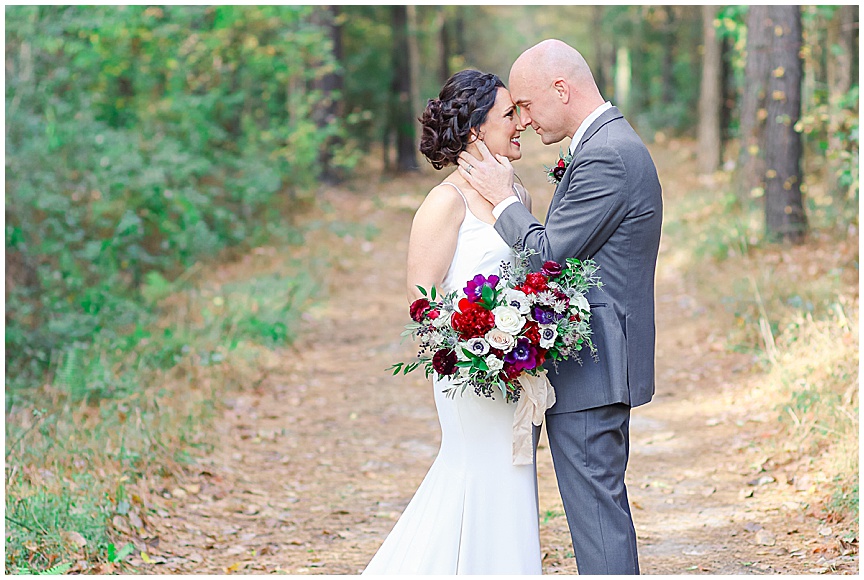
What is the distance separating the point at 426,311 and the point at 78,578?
83.6 inches

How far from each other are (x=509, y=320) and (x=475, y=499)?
88 cm

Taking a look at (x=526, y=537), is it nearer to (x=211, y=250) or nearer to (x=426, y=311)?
(x=426, y=311)

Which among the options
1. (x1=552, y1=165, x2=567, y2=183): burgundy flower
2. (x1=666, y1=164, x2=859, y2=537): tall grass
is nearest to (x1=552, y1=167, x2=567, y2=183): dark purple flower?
(x1=552, y1=165, x2=567, y2=183): burgundy flower

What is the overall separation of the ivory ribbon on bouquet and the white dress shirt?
62 cm

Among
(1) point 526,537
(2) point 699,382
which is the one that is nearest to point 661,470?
(2) point 699,382

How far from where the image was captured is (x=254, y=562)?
472cm

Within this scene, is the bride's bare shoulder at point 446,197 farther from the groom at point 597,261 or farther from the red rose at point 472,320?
the red rose at point 472,320

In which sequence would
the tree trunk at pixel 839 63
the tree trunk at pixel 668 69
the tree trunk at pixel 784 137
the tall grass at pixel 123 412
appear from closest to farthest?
the tall grass at pixel 123 412
the tree trunk at pixel 784 137
the tree trunk at pixel 839 63
the tree trunk at pixel 668 69

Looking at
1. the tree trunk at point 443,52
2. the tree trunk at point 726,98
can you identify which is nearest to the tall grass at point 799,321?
the tree trunk at point 726,98

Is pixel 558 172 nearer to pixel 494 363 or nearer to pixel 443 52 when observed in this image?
pixel 494 363

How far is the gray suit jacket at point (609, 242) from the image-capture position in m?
3.25

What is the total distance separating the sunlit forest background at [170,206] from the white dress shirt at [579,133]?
8.61ft

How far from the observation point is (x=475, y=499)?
3656 millimetres

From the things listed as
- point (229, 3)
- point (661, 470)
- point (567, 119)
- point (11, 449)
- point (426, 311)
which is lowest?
point (661, 470)
